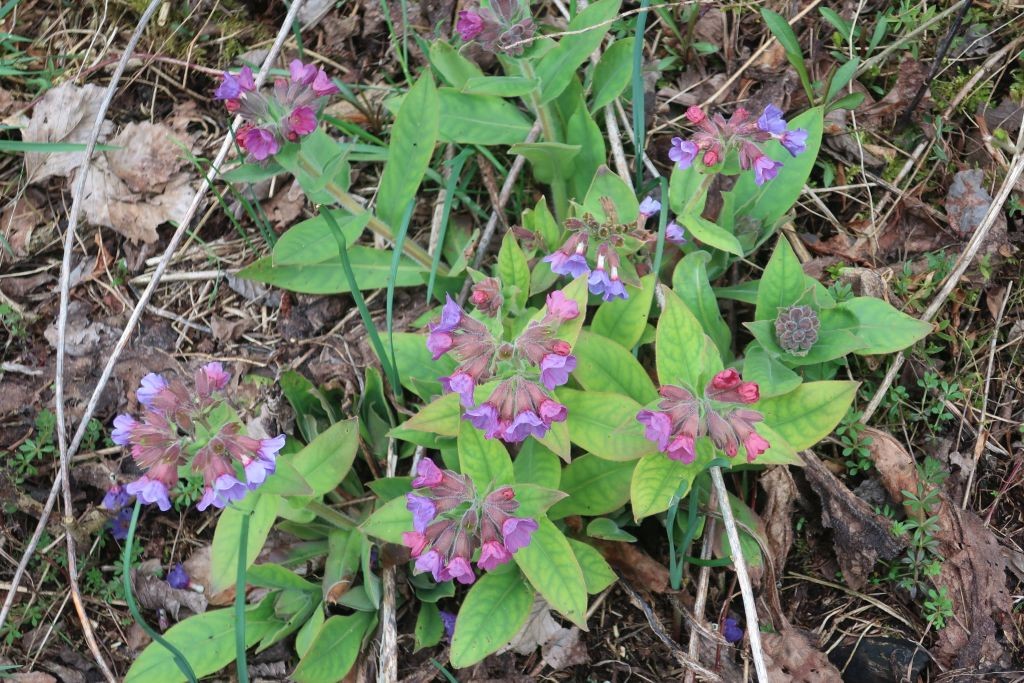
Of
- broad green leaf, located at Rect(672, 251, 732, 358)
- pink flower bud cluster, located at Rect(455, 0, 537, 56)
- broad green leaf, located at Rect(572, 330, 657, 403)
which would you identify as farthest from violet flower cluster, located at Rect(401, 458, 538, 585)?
pink flower bud cluster, located at Rect(455, 0, 537, 56)

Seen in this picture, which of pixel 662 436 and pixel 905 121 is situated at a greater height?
pixel 905 121

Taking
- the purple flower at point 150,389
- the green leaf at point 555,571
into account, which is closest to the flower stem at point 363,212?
the purple flower at point 150,389

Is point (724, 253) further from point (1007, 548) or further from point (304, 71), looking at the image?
point (304, 71)

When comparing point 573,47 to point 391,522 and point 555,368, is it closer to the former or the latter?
point 555,368

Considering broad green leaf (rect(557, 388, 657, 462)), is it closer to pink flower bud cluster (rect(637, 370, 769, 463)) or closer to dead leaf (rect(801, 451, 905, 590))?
pink flower bud cluster (rect(637, 370, 769, 463))

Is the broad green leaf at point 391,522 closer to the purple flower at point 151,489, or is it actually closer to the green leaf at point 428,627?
the green leaf at point 428,627

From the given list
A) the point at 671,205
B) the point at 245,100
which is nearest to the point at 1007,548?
the point at 671,205
